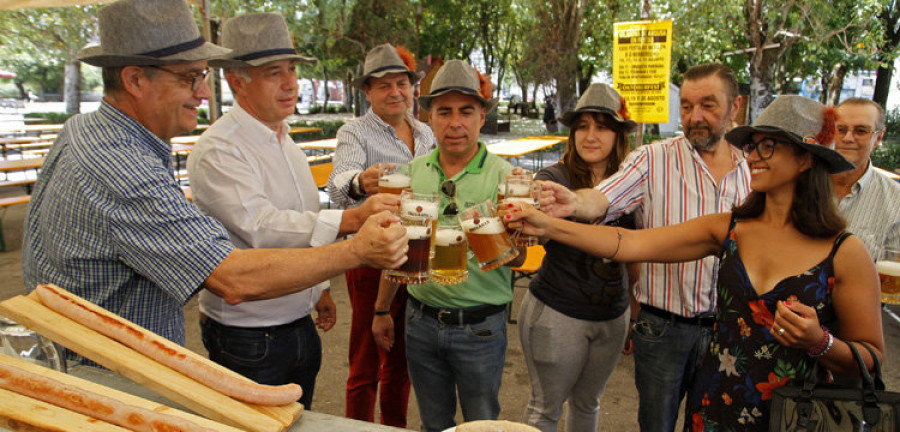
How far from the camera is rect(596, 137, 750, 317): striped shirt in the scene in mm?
2551

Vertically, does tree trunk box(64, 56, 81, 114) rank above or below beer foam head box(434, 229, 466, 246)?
above

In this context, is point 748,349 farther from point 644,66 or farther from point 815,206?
point 644,66

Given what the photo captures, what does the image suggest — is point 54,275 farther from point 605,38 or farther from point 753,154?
point 605,38

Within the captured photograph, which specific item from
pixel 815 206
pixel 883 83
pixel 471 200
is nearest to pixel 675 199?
pixel 815 206

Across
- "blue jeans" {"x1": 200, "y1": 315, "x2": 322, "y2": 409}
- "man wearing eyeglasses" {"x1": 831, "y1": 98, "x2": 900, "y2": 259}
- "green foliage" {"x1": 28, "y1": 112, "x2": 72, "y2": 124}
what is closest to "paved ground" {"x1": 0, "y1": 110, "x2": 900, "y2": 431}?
"blue jeans" {"x1": 200, "y1": 315, "x2": 322, "y2": 409}

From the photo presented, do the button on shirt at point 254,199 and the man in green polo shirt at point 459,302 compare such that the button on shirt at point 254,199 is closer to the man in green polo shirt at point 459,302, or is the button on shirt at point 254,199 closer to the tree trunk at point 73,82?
the man in green polo shirt at point 459,302

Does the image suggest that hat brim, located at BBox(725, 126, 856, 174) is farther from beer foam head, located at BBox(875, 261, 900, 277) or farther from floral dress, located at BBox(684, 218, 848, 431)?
beer foam head, located at BBox(875, 261, 900, 277)

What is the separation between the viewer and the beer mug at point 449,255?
84.2 inches

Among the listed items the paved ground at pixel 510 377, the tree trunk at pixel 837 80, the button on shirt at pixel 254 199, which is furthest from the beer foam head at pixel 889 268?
the tree trunk at pixel 837 80

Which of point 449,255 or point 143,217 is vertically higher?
point 143,217

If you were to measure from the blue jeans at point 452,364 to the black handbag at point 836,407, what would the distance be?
47.3 inches

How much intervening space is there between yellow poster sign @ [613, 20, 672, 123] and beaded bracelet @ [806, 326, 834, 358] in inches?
176

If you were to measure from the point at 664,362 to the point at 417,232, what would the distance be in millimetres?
1496

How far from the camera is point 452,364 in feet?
8.59
